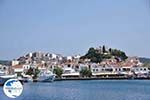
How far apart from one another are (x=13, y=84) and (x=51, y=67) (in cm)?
2755

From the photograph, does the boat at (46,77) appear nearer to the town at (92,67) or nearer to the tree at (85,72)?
the town at (92,67)

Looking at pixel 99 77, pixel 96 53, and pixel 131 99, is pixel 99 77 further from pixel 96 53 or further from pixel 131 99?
pixel 131 99

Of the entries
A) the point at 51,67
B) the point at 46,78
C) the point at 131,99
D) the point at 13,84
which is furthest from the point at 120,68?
the point at 13,84

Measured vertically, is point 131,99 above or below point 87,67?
below

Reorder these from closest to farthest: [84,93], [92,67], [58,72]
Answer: [84,93] < [58,72] < [92,67]

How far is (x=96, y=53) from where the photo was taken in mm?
30453

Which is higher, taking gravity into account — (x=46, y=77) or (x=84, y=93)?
(x=46, y=77)

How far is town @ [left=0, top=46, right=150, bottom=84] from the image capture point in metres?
26.7

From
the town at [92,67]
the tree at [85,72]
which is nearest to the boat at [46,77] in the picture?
the town at [92,67]

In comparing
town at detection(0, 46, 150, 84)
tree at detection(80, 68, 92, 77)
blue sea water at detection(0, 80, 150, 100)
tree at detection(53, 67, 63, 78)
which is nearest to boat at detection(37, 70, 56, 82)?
town at detection(0, 46, 150, 84)

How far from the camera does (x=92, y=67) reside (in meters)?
28.7

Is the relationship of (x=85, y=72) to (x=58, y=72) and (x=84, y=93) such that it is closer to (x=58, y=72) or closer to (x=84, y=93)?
(x=58, y=72)

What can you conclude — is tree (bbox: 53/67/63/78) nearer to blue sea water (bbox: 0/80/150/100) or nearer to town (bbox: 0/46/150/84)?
town (bbox: 0/46/150/84)

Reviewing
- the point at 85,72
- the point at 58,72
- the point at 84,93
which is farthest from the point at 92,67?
the point at 84,93
